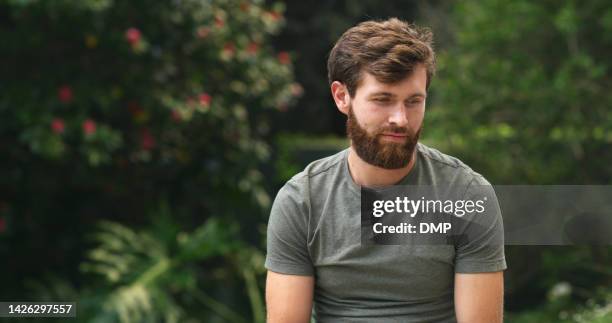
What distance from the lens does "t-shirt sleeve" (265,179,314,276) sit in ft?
8.63

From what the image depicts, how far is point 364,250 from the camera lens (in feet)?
8.44

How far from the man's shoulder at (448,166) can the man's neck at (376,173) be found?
0.06 meters

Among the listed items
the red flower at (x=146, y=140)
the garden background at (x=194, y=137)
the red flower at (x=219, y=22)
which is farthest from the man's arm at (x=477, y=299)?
the red flower at (x=219, y=22)

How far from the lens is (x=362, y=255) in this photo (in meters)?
2.57

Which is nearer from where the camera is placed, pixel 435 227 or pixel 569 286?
pixel 435 227

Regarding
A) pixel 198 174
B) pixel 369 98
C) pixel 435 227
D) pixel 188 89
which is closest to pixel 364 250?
pixel 435 227

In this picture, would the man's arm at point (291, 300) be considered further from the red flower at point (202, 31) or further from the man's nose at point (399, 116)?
the red flower at point (202, 31)

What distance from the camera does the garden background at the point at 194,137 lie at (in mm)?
5391

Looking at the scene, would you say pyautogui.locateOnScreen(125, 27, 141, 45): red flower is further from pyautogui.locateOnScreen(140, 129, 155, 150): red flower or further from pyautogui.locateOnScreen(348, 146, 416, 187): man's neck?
pyautogui.locateOnScreen(348, 146, 416, 187): man's neck

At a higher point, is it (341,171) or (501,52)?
(501,52)

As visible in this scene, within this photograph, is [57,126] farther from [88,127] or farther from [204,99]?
[204,99]

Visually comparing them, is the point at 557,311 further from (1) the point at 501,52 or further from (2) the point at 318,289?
(2) the point at 318,289

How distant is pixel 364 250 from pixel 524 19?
4054 mm

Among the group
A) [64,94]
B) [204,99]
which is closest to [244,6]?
[204,99]
